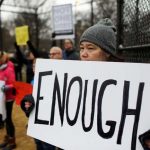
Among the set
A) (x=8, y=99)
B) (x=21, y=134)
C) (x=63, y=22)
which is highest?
(x=63, y=22)

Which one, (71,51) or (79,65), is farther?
(71,51)

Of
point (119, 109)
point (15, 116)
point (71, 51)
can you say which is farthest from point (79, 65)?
point (15, 116)

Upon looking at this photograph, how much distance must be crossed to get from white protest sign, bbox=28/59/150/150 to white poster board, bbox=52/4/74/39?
217 inches

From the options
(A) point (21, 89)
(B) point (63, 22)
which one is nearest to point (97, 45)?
(A) point (21, 89)

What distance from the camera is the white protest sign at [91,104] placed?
1.78m

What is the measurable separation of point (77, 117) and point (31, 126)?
0.44 metres

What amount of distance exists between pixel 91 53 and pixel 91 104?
1.50 ft

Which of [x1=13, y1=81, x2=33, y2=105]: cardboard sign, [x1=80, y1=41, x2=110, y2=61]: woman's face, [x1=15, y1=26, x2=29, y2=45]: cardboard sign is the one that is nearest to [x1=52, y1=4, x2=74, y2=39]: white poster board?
[x1=15, y1=26, x2=29, y2=45]: cardboard sign

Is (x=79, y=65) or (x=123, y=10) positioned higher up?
(x=123, y=10)

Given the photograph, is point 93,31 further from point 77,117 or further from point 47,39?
point 47,39

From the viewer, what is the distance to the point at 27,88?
176 inches

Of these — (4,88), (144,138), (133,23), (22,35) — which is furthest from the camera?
(22,35)

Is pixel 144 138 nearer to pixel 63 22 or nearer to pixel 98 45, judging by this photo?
pixel 98 45

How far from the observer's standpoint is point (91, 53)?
2.37 m
